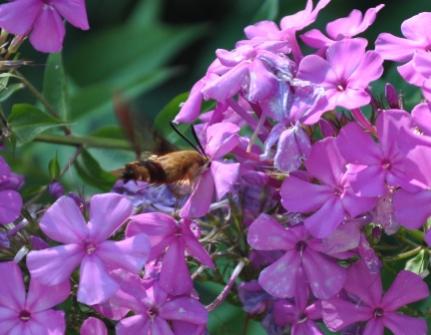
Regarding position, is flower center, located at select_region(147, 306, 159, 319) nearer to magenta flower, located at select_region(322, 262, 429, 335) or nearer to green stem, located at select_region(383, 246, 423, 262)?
magenta flower, located at select_region(322, 262, 429, 335)

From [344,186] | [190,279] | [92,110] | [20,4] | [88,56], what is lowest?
[88,56]

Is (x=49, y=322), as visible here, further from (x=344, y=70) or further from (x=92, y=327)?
(x=344, y=70)

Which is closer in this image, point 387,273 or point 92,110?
point 387,273

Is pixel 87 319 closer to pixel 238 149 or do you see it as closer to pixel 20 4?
pixel 238 149

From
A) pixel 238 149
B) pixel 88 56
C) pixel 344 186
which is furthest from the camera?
pixel 88 56

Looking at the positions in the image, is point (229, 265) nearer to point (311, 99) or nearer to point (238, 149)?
point (238, 149)

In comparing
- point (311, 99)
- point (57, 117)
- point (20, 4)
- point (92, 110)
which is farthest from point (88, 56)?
point (311, 99)

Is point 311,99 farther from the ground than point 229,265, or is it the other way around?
point 311,99

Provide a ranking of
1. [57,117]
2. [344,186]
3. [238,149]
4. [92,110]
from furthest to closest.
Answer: [92,110]
[57,117]
[238,149]
[344,186]

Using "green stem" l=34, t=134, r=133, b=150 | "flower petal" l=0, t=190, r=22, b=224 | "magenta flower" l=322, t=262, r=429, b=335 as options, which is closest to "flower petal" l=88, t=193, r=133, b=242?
"flower petal" l=0, t=190, r=22, b=224
